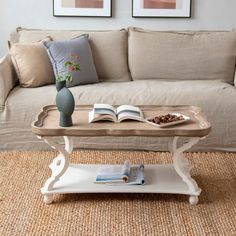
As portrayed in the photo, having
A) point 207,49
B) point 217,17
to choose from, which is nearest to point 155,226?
point 207,49

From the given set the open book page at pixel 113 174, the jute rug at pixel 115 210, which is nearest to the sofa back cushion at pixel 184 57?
the jute rug at pixel 115 210

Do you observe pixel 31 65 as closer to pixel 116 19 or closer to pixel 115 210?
pixel 116 19

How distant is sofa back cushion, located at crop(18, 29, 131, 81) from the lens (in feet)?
12.4

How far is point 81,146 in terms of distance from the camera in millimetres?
3342

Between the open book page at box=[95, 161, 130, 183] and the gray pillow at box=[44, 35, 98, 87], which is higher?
the gray pillow at box=[44, 35, 98, 87]

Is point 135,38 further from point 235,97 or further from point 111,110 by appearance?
point 111,110

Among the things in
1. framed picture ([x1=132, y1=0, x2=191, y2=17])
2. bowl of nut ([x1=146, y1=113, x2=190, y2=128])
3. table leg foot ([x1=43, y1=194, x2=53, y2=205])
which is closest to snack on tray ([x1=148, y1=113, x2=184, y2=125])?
bowl of nut ([x1=146, y1=113, x2=190, y2=128])

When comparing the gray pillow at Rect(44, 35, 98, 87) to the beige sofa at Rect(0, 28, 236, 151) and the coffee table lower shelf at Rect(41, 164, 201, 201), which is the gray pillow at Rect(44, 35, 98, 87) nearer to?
the beige sofa at Rect(0, 28, 236, 151)

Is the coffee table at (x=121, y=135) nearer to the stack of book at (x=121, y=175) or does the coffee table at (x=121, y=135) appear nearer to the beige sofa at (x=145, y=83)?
the stack of book at (x=121, y=175)

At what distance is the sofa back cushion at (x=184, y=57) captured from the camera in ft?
12.4

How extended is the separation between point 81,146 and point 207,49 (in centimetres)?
132

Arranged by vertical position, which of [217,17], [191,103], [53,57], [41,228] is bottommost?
[41,228]

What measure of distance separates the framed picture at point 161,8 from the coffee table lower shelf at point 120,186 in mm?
1750

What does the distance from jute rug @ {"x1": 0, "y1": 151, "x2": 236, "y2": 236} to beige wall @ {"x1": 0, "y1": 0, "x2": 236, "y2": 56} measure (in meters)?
1.52
